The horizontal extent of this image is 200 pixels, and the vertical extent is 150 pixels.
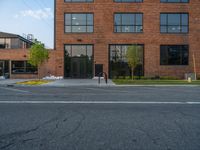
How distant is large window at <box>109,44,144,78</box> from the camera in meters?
36.3

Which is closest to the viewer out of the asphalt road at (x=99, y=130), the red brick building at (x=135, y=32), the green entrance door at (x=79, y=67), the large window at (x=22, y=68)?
the asphalt road at (x=99, y=130)

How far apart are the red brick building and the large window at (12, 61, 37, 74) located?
459 cm

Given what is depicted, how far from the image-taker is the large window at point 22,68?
38.4 metres

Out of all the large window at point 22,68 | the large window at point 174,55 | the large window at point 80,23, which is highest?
the large window at point 80,23

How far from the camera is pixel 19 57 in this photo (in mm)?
38594

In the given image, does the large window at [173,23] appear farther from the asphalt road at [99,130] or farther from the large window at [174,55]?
the asphalt road at [99,130]

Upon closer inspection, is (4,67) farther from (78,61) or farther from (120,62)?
(120,62)

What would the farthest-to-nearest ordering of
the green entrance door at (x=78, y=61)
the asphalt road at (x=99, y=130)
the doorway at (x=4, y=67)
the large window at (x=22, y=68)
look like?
1. the doorway at (x=4, y=67)
2. the large window at (x=22, y=68)
3. the green entrance door at (x=78, y=61)
4. the asphalt road at (x=99, y=130)

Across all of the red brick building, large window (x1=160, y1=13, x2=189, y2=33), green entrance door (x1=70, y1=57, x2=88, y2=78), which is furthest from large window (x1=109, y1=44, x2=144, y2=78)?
large window (x1=160, y1=13, x2=189, y2=33)

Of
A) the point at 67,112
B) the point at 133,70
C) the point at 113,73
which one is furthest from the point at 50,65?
the point at 67,112

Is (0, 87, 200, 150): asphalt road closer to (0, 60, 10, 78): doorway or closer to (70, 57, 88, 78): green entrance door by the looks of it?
(70, 57, 88, 78): green entrance door

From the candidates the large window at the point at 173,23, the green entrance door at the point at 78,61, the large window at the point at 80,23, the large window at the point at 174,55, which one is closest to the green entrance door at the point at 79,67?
the green entrance door at the point at 78,61

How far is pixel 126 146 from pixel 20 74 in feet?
116

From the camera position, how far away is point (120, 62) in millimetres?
36469
